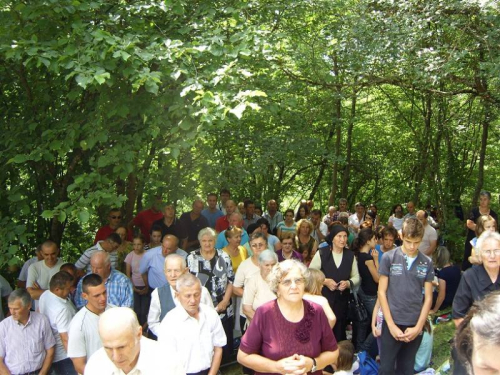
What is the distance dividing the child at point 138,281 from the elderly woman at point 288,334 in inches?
152

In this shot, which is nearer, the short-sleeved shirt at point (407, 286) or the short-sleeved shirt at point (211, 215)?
the short-sleeved shirt at point (407, 286)

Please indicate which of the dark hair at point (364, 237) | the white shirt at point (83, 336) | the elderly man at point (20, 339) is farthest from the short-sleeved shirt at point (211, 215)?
the white shirt at point (83, 336)

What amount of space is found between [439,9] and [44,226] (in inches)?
267

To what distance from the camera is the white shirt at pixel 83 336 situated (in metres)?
4.30

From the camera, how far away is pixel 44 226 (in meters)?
7.55

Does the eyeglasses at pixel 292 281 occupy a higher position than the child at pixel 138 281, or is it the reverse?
the eyeglasses at pixel 292 281

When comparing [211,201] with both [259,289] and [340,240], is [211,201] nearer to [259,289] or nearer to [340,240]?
[340,240]

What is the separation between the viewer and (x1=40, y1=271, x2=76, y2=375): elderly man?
510 cm

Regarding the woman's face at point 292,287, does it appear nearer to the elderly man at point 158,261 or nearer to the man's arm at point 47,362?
the man's arm at point 47,362

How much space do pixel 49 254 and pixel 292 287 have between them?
3875 mm

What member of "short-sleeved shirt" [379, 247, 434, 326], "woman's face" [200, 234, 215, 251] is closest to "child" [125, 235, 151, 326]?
"woman's face" [200, 234, 215, 251]

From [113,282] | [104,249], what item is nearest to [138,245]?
[104,249]

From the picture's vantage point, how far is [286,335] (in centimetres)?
337

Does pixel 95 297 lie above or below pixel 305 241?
above
